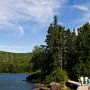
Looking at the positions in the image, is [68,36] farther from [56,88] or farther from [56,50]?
[56,88]

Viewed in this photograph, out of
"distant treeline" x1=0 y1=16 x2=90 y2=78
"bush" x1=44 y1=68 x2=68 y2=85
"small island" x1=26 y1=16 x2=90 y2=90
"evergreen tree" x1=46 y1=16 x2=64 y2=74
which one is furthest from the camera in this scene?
"evergreen tree" x1=46 y1=16 x2=64 y2=74

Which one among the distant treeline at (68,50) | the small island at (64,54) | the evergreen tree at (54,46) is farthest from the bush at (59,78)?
the evergreen tree at (54,46)

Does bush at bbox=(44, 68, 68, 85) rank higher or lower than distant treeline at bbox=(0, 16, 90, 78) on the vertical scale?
lower

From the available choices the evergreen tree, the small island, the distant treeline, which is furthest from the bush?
the evergreen tree

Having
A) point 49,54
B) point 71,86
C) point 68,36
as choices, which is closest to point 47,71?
point 49,54

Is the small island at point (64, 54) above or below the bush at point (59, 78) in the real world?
above

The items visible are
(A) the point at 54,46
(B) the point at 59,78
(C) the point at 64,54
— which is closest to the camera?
(B) the point at 59,78

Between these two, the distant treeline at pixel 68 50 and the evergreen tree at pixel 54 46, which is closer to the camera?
the distant treeline at pixel 68 50

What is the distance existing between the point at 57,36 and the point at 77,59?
475 inches

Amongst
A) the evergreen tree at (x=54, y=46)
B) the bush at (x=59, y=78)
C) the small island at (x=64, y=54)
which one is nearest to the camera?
the bush at (x=59, y=78)

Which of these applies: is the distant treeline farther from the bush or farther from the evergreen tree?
the bush

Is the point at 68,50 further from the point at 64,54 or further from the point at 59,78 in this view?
the point at 59,78

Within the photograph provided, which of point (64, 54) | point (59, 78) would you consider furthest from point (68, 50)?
point (59, 78)

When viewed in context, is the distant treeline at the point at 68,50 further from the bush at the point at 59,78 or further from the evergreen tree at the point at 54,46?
the bush at the point at 59,78
